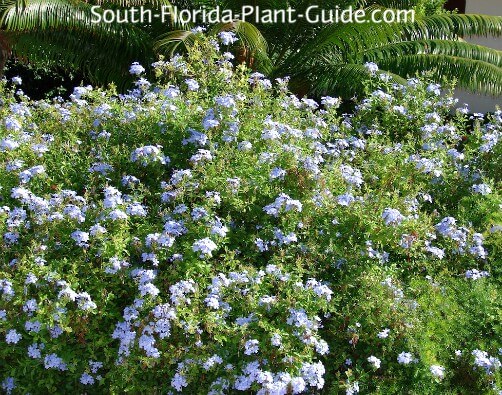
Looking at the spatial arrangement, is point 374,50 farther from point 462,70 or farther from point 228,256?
point 228,256

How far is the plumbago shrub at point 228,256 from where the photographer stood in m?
3.31

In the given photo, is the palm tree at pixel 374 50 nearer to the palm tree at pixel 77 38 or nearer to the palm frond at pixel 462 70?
the palm frond at pixel 462 70

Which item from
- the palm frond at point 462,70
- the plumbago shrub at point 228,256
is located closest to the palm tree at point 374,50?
the palm frond at point 462,70

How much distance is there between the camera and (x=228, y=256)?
11.5ft

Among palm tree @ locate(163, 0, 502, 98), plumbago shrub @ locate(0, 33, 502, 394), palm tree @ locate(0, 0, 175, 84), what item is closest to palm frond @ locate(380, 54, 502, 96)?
palm tree @ locate(163, 0, 502, 98)

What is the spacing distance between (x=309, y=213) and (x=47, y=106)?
1993 mm

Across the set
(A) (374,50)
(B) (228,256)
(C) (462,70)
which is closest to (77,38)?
(A) (374,50)

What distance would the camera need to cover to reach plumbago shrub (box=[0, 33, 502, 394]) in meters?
3.31

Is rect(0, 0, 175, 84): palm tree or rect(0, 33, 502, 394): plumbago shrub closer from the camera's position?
rect(0, 33, 502, 394): plumbago shrub

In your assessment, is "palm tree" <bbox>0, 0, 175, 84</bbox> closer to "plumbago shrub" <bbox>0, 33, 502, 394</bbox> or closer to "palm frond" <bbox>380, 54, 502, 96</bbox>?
"plumbago shrub" <bbox>0, 33, 502, 394</bbox>

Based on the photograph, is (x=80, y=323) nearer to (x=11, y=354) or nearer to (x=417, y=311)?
(x=11, y=354)

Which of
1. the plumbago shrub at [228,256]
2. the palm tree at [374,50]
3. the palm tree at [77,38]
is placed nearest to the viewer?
the plumbago shrub at [228,256]

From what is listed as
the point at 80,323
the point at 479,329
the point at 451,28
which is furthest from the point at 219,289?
the point at 451,28

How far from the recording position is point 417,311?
12.2 ft
